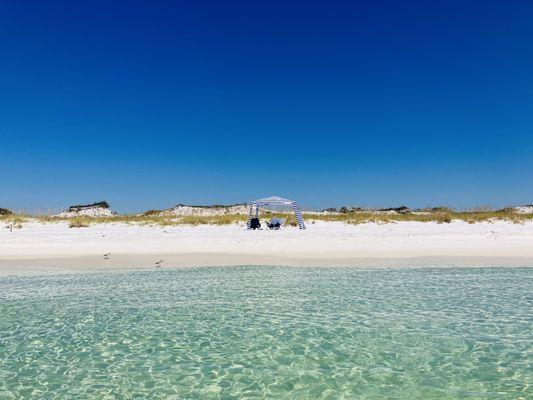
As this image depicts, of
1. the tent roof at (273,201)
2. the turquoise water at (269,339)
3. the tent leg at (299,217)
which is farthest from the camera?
the tent roof at (273,201)

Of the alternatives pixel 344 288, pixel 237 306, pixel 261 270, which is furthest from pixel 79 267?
pixel 344 288

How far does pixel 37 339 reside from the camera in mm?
8195

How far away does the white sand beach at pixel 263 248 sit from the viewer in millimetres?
17812

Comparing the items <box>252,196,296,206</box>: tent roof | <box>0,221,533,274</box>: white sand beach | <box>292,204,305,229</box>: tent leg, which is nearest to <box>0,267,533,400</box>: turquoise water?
<box>0,221,533,274</box>: white sand beach

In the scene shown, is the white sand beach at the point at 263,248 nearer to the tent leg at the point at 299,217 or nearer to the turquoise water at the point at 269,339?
the tent leg at the point at 299,217

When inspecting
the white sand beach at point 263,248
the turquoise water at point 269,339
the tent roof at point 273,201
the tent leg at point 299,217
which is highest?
the tent roof at point 273,201

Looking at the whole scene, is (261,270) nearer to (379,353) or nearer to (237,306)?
(237,306)

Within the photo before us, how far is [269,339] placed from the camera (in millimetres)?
8055

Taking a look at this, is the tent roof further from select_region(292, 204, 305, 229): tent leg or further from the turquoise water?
the turquoise water

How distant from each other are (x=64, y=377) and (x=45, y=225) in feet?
89.7

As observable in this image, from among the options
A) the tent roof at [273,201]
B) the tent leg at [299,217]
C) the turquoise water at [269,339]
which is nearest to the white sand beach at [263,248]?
the tent leg at [299,217]

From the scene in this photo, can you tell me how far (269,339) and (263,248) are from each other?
1290 cm

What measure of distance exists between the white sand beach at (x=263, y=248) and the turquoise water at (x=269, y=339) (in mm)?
4111

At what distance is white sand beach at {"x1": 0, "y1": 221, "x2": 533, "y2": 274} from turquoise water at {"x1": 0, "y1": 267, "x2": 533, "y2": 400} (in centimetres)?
411
